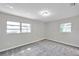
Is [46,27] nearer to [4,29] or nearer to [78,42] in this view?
[78,42]

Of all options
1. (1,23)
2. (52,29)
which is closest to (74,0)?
(1,23)

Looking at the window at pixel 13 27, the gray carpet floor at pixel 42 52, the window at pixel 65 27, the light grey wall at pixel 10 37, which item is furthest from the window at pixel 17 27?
the window at pixel 65 27

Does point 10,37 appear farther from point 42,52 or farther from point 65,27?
point 65,27

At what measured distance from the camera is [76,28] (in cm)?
446

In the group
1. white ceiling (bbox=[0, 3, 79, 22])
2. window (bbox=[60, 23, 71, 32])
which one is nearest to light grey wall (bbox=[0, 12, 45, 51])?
white ceiling (bbox=[0, 3, 79, 22])

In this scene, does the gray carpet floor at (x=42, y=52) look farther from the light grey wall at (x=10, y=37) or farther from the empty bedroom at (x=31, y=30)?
the light grey wall at (x=10, y=37)

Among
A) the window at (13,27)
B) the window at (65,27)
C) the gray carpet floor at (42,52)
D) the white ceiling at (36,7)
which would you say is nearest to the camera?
the white ceiling at (36,7)

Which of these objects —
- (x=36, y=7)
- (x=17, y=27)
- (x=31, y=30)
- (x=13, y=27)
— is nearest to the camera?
(x=36, y=7)

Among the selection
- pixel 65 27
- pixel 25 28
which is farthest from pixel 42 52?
pixel 65 27

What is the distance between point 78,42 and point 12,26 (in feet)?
14.7

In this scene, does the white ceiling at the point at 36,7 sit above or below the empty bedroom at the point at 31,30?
above

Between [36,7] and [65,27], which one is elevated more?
[36,7]

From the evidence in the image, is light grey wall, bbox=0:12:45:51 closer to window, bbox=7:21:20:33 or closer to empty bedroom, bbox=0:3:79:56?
empty bedroom, bbox=0:3:79:56

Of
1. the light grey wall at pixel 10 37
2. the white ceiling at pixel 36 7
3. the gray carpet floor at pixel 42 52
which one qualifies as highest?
the white ceiling at pixel 36 7
